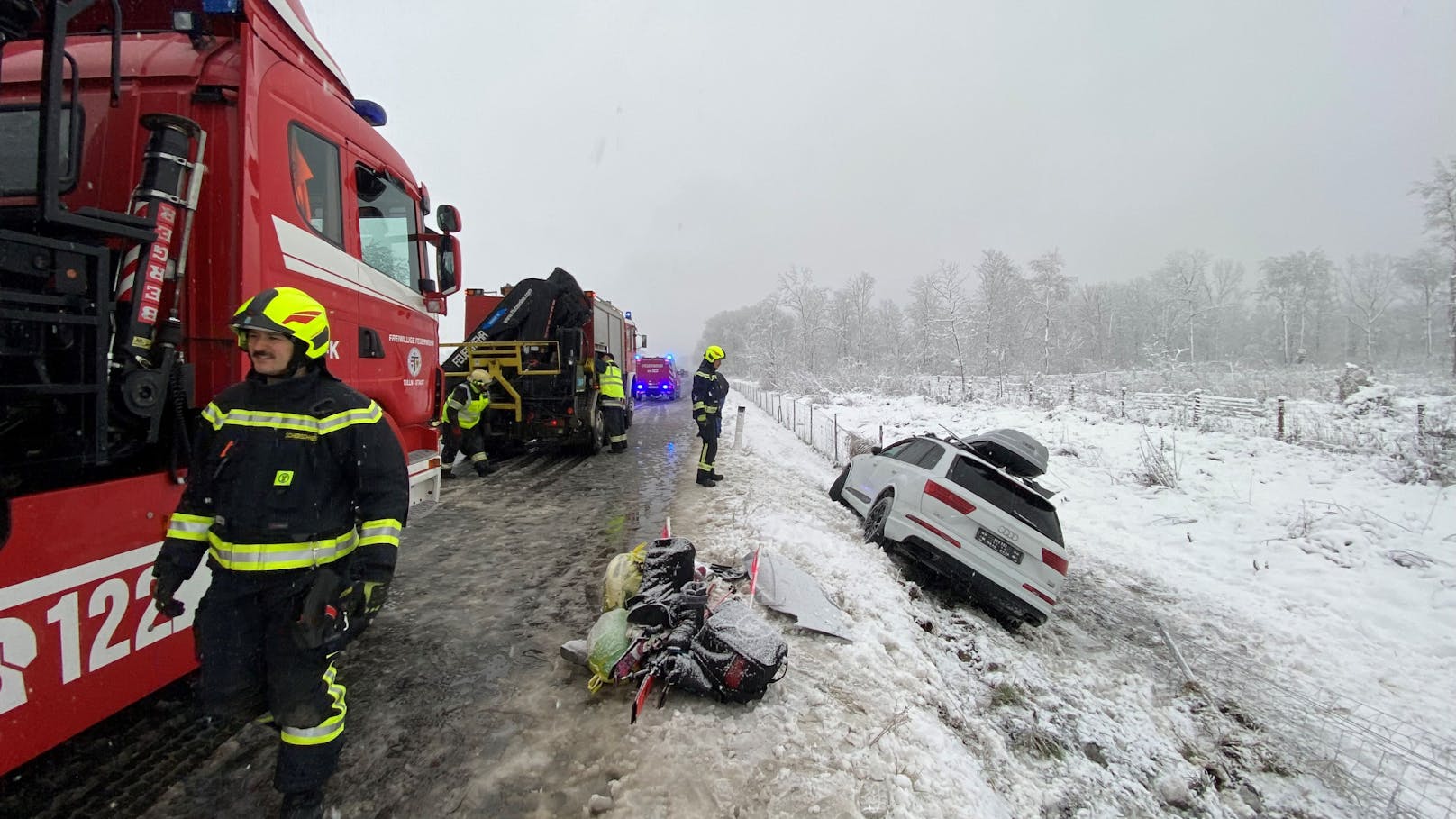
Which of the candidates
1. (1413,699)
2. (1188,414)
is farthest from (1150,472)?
(1188,414)

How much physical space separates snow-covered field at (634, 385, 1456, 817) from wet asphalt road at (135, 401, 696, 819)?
41 cm

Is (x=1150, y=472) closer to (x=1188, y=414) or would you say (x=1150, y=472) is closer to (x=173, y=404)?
(x=1188, y=414)

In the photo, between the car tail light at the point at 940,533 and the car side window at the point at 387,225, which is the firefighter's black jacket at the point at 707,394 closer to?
the car tail light at the point at 940,533

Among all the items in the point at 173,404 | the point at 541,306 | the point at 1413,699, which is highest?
the point at 541,306

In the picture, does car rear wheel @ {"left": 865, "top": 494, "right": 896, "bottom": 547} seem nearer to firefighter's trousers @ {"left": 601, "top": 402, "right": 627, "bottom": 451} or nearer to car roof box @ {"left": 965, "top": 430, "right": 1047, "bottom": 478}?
car roof box @ {"left": 965, "top": 430, "right": 1047, "bottom": 478}

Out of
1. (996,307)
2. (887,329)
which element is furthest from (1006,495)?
(887,329)

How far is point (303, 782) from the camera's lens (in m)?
2.09

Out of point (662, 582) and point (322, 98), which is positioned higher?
point (322, 98)

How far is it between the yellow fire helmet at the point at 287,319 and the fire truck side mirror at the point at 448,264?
319 centimetres

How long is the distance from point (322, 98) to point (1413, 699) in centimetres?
938

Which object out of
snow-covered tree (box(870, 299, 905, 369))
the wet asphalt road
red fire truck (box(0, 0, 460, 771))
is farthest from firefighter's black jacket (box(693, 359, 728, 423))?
snow-covered tree (box(870, 299, 905, 369))

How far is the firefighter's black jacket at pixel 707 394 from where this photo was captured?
811 centimetres

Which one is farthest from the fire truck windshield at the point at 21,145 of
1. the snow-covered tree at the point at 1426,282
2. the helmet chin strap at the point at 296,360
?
the snow-covered tree at the point at 1426,282

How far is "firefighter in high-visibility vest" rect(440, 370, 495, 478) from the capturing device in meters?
8.32
